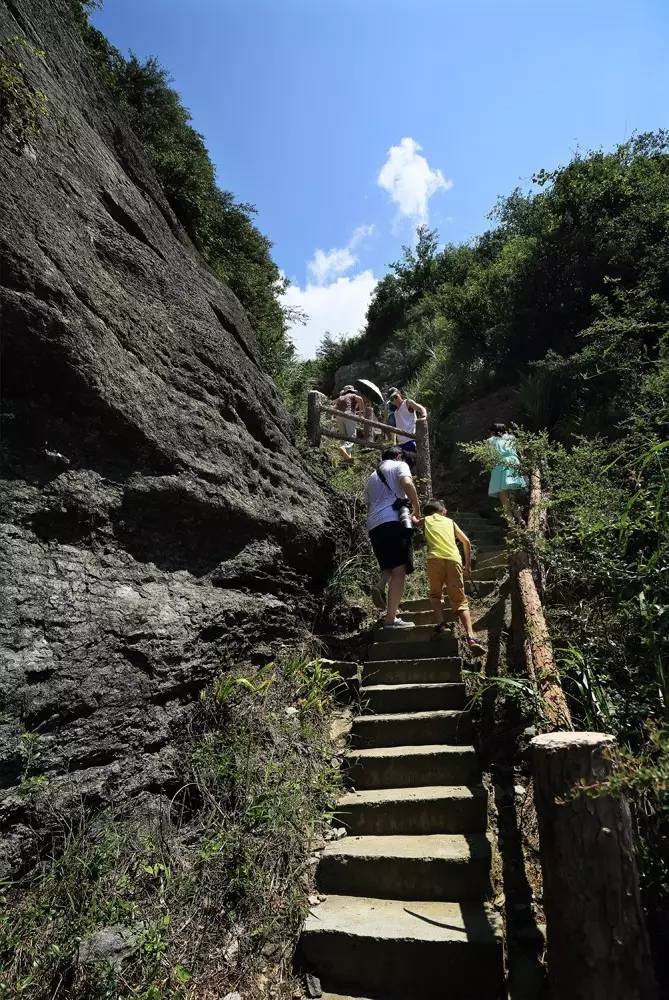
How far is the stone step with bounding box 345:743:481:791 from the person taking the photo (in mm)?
4137

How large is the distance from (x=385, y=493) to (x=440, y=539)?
0.82 metres

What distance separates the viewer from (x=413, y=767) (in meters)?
4.25

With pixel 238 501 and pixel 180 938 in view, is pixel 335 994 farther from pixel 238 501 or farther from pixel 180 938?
pixel 238 501

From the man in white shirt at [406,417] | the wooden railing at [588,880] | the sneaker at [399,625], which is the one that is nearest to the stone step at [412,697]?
the sneaker at [399,625]

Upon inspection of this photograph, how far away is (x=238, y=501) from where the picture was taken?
4.91m

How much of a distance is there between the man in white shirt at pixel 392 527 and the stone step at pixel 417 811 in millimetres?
1940

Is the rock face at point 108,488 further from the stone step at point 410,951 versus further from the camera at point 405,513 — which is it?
the stone step at point 410,951

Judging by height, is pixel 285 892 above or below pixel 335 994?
above

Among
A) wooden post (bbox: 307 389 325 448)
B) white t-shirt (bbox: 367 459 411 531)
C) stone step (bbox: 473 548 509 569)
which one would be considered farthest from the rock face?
wooden post (bbox: 307 389 325 448)

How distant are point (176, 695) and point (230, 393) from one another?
2.86 m

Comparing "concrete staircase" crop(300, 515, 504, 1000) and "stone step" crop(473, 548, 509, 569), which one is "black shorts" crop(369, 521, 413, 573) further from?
"stone step" crop(473, 548, 509, 569)

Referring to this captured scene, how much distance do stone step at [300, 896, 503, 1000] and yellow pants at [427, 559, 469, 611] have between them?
254 cm

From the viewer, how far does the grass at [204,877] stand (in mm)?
2539

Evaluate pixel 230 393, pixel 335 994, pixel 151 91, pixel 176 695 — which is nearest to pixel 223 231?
pixel 151 91
